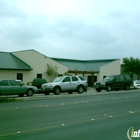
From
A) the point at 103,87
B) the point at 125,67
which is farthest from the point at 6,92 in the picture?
the point at 125,67

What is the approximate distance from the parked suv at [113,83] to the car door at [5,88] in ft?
39.7

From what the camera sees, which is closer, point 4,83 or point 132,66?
point 4,83

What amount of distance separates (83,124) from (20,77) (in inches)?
1260

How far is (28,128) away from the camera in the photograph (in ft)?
29.6

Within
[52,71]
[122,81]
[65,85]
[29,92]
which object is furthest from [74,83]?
[52,71]

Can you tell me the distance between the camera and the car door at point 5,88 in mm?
23062

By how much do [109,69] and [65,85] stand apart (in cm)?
2789

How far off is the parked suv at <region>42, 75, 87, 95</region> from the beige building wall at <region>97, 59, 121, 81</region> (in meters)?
23.8

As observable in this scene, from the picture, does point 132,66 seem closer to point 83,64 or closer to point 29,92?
point 83,64

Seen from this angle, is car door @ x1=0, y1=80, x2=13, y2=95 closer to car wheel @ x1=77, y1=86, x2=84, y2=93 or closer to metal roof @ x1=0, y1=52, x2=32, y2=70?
car wheel @ x1=77, y1=86, x2=84, y2=93

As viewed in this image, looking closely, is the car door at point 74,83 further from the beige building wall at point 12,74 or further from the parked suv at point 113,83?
the beige building wall at point 12,74

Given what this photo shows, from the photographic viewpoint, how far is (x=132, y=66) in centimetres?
6062

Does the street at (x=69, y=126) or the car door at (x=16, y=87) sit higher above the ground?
the car door at (x=16, y=87)

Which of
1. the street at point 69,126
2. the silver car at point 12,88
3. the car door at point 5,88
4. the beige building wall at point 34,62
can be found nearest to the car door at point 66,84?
the silver car at point 12,88
